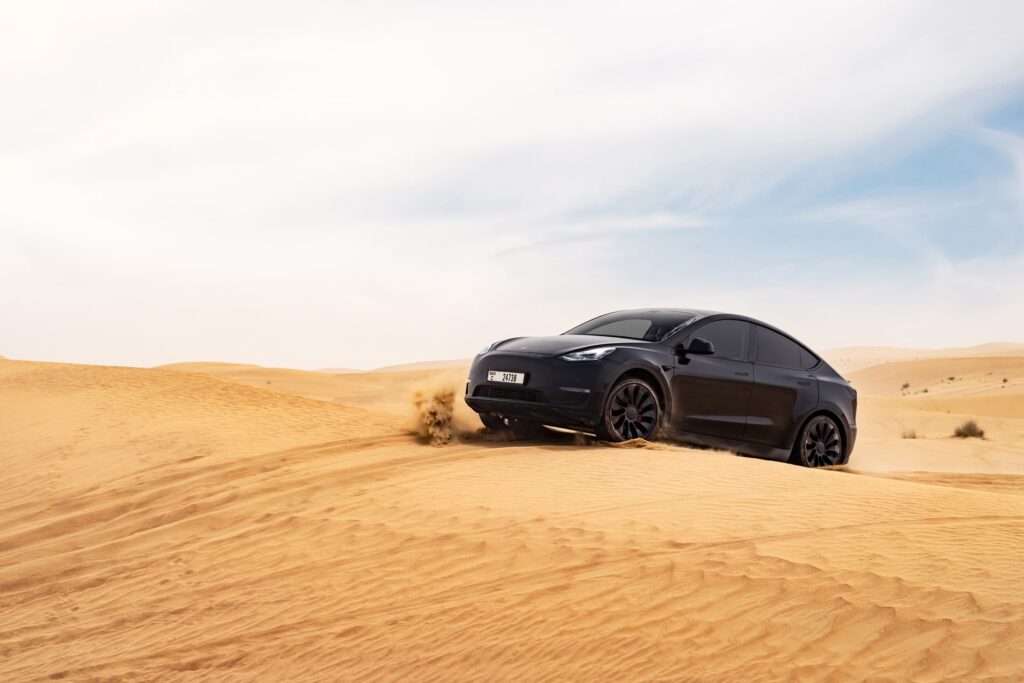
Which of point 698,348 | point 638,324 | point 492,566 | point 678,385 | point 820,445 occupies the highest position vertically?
point 638,324

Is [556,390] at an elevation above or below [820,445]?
above

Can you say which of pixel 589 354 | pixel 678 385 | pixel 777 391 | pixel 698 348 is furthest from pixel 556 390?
pixel 777 391

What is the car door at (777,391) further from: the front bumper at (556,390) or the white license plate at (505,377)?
the white license plate at (505,377)

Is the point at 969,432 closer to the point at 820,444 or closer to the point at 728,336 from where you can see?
the point at 820,444

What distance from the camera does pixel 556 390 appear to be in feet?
30.6

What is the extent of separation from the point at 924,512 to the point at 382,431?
22.4 feet

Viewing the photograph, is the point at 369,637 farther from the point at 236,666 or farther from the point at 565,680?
the point at 565,680

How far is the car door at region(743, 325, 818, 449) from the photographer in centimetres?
1059

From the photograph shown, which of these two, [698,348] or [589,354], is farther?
[698,348]

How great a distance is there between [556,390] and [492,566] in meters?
3.26

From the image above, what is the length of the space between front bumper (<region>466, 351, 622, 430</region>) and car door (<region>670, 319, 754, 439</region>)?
0.98 meters

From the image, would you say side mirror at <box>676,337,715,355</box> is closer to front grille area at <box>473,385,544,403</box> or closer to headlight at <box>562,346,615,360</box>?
headlight at <box>562,346,615,360</box>

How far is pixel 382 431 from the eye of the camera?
12.1 metres

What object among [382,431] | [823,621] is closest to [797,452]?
[382,431]
